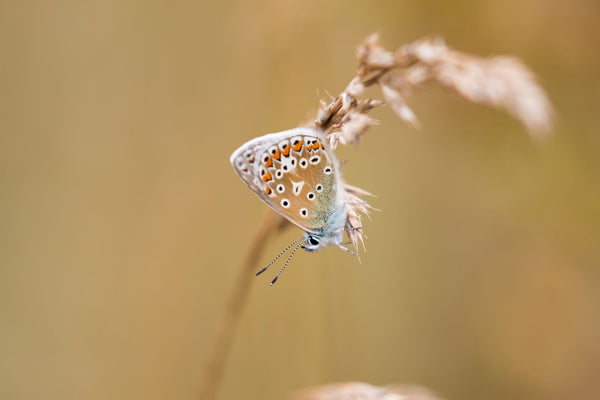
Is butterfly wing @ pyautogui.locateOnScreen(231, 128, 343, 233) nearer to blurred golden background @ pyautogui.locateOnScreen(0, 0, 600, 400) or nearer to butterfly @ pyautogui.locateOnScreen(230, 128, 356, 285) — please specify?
butterfly @ pyautogui.locateOnScreen(230, 128, 356, 285)

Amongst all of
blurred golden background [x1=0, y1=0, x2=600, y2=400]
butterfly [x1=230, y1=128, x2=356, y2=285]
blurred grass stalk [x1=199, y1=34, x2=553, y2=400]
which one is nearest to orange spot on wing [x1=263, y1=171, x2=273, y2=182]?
butterfly [x1=230, y1=128, x2=356, y2=285]

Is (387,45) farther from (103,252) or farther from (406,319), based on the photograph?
(103,252)

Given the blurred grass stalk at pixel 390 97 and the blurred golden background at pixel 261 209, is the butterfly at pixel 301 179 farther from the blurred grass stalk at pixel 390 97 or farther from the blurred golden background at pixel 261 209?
the blurred golden background at pixel 261 209

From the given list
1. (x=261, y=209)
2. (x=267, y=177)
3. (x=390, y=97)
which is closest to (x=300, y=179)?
(x=267, y=177)

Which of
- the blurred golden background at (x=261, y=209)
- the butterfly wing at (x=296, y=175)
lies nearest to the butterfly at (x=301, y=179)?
the butterfly wing at (x=296, y=175)

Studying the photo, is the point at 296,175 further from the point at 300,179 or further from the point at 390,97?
the point at 390,97

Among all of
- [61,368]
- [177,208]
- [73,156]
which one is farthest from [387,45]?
[61,368]

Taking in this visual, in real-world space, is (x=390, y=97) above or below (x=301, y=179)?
above
